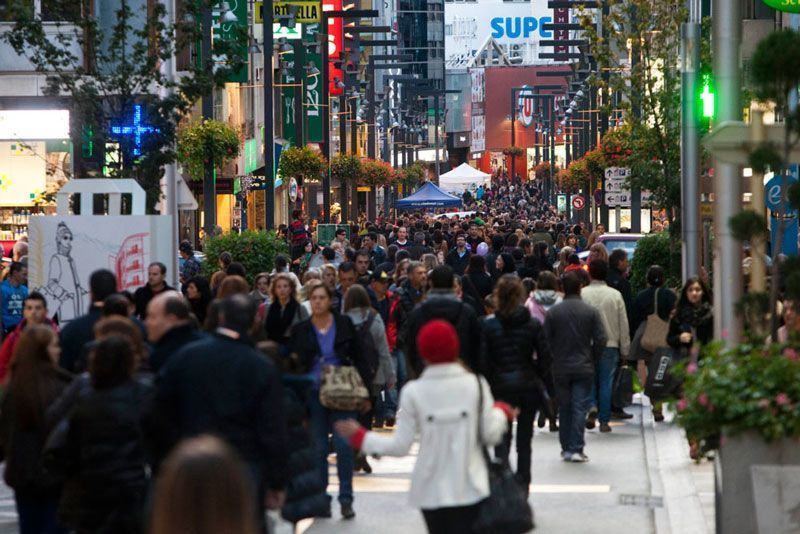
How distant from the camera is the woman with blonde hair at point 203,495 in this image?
12.8 feet

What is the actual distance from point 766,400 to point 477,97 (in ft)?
617

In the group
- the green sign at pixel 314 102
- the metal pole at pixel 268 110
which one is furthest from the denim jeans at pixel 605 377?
the green sign at pixel 314 102

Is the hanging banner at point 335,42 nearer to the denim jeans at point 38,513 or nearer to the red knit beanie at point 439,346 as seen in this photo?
the denim jeans at point 38,513

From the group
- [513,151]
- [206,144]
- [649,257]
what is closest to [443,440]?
[649,257]

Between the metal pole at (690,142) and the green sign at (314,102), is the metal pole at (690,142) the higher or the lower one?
the lower one

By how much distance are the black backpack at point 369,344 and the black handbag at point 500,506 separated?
4.58 m

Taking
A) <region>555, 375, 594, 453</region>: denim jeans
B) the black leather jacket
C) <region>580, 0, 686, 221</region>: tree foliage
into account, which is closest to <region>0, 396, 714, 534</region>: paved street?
<region>555, 375, 594, 453</region>: denim jeans

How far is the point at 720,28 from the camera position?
39.9 ft

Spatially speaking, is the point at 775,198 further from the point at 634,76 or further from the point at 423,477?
the point at 423,477

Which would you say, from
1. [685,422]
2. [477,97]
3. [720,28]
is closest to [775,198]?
[720,28]

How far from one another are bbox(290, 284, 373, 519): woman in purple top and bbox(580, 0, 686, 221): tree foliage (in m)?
14.7

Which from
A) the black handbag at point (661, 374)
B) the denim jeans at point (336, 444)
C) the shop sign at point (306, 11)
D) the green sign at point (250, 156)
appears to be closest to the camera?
the denim jeans at point (336, 444)

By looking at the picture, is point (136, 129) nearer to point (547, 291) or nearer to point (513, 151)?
point (547, 291)

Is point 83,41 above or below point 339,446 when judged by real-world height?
above
